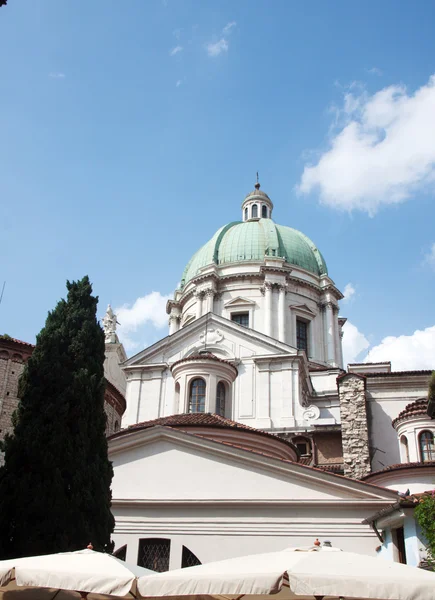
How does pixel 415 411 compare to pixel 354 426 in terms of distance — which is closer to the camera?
pixel 415 411

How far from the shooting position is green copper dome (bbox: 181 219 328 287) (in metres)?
44.5

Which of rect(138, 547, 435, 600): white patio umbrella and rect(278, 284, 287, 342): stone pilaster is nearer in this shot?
rect(138, 547, 435, 600): white patio umbrella

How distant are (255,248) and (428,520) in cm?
3420

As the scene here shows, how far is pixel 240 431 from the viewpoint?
18.9 metres

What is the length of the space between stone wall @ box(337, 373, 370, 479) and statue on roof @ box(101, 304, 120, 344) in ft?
81.3

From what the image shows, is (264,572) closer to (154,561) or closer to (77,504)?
(77,504)

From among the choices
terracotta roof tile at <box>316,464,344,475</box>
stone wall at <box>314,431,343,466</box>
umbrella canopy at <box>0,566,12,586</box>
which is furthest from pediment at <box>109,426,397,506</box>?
stone wall at <box>314,431,343,466</box>

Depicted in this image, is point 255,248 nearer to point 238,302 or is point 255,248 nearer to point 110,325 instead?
point 238,302

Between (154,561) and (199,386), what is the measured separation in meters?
9.25

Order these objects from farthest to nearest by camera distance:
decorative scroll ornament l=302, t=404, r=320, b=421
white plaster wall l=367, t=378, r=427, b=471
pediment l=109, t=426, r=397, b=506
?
decorative scroll ornament l=302, t=404, r=320, b=421 → white plaster wall l=367, t=378, r=427, b=471 → pediment l=109, t=426, r=397, b=506

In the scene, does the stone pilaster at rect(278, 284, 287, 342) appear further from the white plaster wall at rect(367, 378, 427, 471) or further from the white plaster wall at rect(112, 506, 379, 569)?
the white plaster wall at rect(112, 506, 379, 569)

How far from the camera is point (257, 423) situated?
3116 centimetres

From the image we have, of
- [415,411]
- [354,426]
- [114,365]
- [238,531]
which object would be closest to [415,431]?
[415,411]

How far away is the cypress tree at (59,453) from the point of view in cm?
1161
